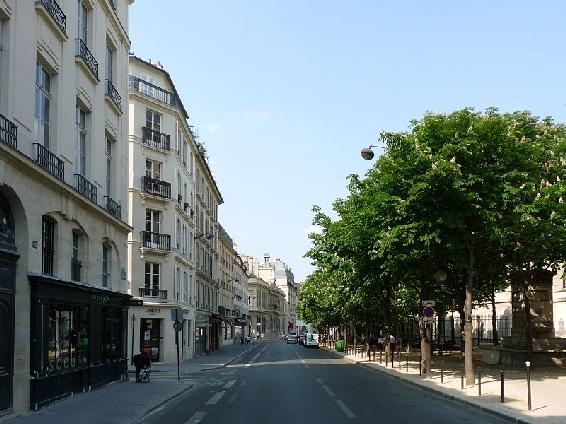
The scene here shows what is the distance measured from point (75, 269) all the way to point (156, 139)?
847 inches

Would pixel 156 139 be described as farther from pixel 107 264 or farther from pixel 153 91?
pixel 107 264

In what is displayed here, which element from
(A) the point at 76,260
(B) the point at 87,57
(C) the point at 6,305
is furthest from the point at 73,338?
(B) the point at 87,57

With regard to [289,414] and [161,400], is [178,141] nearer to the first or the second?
[161,400]

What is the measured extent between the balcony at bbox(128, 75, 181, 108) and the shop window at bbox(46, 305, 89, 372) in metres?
21.8

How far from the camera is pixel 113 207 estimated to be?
25.5 m

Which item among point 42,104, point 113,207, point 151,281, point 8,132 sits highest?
point 42,104

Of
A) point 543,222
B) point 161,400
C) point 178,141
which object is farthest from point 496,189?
point 178,141

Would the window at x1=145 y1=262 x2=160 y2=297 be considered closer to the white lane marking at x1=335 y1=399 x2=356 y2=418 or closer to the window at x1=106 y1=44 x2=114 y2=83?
the window at x1=106 y1=44 x2=114 y2=83

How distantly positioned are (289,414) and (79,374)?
807cm

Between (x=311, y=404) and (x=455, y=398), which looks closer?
(x=311, y=404)

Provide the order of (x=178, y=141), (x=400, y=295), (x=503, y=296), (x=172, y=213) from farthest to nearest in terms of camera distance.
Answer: (x=503, y=296), (x=400, y=295), (x=178, y=141), (x=172, y=213)

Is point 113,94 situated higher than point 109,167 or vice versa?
point 113,94

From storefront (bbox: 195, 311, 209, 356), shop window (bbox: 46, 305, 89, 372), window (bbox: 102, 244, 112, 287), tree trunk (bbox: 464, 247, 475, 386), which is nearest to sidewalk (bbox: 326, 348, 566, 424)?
tree trunk (bbox: 464, 247, 475, 386)

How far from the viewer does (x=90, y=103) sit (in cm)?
2248
